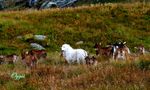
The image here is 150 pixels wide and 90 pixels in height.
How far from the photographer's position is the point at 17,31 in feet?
143

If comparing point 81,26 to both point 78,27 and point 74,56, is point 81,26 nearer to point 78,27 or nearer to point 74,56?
point 78,27

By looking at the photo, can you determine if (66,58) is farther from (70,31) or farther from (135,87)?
(70,31)

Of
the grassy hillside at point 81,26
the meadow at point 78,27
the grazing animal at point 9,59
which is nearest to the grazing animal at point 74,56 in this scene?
the meadow at point 78,27

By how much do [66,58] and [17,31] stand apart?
67.9ft

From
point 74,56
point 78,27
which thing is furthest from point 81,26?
point 74,56

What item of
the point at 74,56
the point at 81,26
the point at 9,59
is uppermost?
the point at 74,56

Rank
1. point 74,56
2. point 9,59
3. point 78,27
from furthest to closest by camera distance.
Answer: point 78,27
point 9,59
point 74,56

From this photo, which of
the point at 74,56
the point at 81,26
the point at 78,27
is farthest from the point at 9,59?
the point at 81,26

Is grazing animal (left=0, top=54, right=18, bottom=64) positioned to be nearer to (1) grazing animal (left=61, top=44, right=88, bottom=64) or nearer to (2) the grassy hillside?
(1) grazing animal (left=61, top=44, right=88, bottom=64)

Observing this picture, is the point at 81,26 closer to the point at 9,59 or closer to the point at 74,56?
the point at 9,59

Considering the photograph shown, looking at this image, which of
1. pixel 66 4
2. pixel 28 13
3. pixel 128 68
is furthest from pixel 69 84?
pixel 66 4

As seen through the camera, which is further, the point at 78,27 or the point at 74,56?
the point at 78,27

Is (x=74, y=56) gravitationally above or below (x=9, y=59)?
above

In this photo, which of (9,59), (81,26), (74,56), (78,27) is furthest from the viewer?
(81,26)
